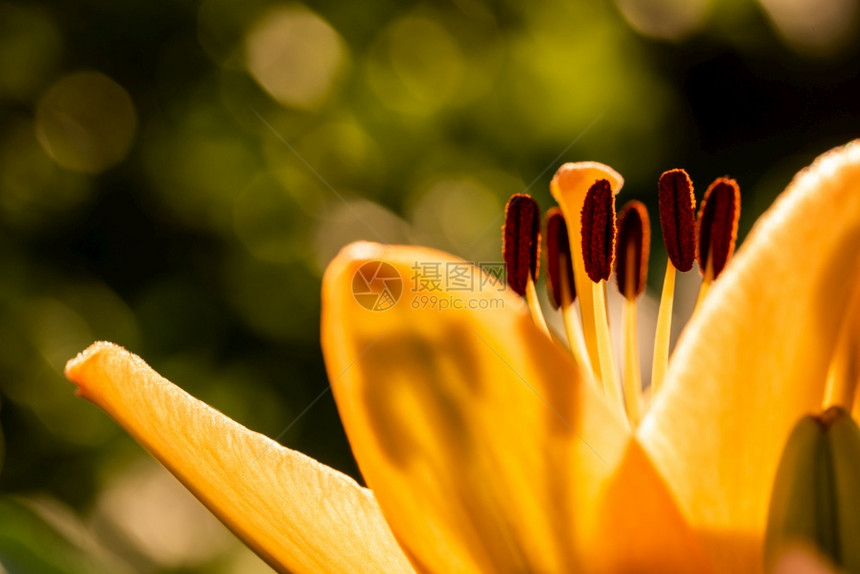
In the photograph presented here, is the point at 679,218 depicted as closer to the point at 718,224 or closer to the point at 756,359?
the point at 718,224

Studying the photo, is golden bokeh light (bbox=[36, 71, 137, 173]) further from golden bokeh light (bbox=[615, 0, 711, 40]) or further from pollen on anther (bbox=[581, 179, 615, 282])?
pollen on anther (bbox=[581, 179, 615, 282])

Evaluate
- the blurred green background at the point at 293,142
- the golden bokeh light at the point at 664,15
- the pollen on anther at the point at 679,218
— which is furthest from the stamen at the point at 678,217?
the golden bokeh light at the point at 664,15

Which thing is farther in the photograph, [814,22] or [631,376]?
[814,22]

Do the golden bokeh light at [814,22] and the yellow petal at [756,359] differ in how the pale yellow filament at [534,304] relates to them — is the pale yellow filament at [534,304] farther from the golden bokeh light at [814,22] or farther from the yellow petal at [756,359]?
the golden bokeh light at [814,22]

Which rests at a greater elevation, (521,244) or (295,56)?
(295,56)

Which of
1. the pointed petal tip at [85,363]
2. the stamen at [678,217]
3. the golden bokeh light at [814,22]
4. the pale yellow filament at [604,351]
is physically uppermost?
the pointed petal tip at [85,363]

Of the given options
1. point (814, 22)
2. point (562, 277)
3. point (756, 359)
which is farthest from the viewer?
point (814, 22)

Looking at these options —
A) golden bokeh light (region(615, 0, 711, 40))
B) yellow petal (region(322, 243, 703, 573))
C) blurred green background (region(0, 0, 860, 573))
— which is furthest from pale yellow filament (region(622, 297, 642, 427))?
golden bokeh light (region(615, 0, 711, 40))

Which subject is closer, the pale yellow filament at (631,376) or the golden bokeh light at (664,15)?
the pale yellow filament at (631,376)

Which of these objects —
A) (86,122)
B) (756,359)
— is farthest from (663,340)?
(86,122)
